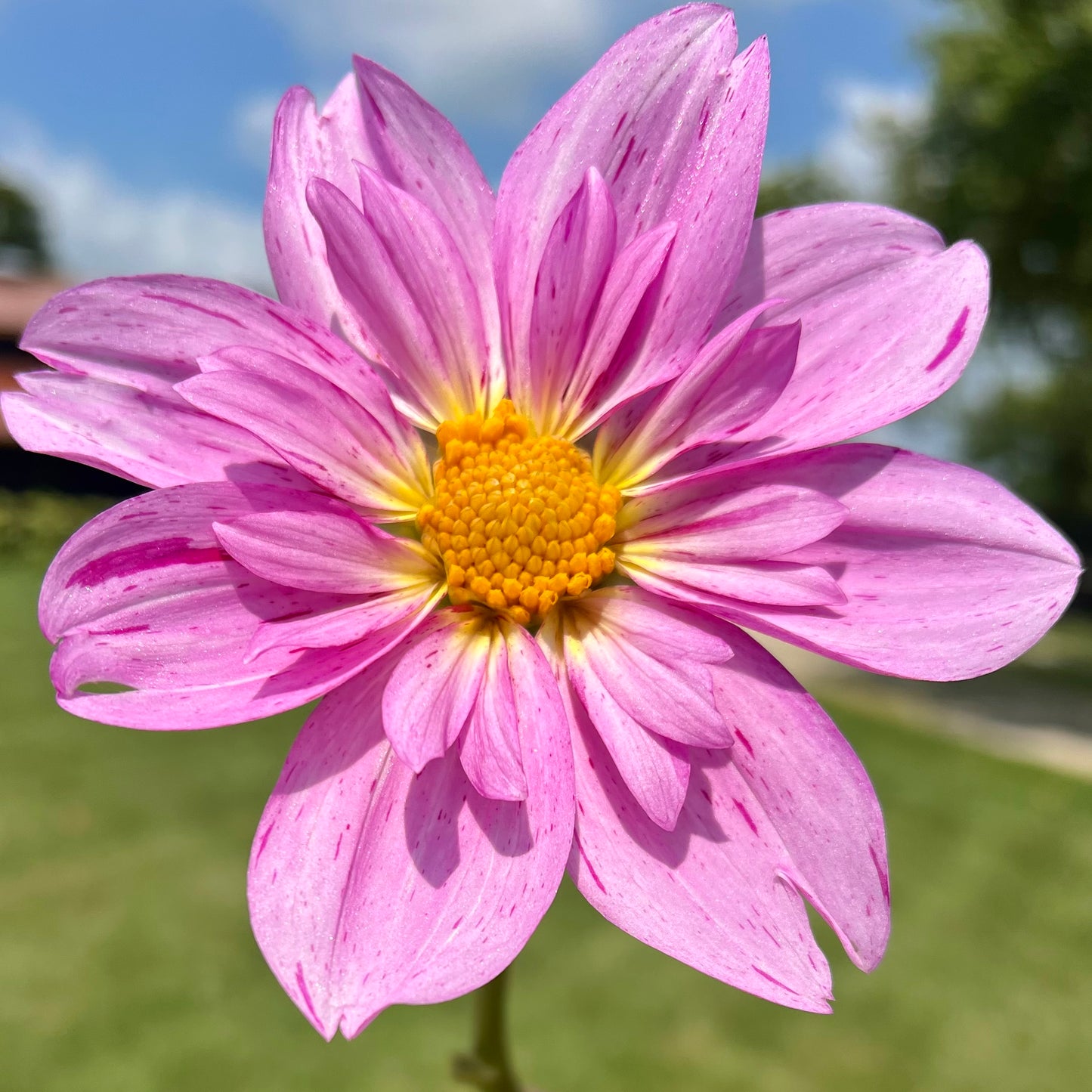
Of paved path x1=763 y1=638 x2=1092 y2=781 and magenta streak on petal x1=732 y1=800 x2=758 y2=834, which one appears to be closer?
magenta streak on petal x1=732 y1=800 x2=758 y2=834

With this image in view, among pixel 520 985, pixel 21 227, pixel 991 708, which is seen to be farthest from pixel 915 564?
pixel 21 227

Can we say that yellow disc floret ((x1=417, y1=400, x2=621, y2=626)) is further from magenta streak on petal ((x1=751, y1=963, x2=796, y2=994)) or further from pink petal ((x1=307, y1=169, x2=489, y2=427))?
magenta streak on petal ((x1=751, y1=963, x2=796, y2=994))

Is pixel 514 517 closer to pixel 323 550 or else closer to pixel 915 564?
pixel 323 550

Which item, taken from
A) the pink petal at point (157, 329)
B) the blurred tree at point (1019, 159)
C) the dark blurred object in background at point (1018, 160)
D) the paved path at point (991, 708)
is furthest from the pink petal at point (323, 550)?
the dark blurred object in background at point (1018, 160)

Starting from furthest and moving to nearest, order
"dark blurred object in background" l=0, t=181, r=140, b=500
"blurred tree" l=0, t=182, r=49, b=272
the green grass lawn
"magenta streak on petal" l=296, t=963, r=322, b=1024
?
"blurred tree" l=0, t=182, r=49, b=272 → "dark blurred object in background" l=0, t=181, r=140, b=500 → the green grass lawn → "magenta streak on petal" l=296, t=963, r=322, b=1024

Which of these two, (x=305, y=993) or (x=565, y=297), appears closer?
(x=305, y=993)

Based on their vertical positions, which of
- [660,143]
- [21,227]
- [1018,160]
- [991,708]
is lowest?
[21,227]

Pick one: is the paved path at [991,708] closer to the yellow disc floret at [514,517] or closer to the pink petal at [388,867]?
the yellow disc floret at [514,517]

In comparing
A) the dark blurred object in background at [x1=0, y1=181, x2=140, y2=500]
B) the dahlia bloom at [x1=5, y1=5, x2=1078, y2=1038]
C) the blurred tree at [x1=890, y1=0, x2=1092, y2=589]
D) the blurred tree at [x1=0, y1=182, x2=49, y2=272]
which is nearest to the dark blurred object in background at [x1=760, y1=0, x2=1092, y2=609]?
the blurred tree at [x1=890, y1=0, x2=1092, y2=589]
